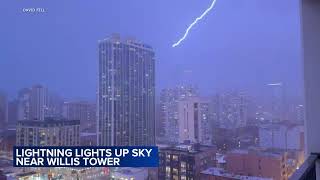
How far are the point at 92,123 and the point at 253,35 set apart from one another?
249 centimetres

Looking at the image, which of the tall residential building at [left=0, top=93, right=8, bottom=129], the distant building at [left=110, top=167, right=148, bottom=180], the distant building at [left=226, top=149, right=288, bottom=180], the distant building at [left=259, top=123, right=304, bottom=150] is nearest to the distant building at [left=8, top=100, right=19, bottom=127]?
the tall residential building at [left=0, top=93, right=8, bottom=129]

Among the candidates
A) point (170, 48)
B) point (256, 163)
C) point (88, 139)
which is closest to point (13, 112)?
point (88, 139)

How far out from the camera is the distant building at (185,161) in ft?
13.1

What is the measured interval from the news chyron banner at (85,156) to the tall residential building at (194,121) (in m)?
0.49

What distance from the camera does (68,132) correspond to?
421cm

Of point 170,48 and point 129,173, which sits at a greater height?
point 170,48

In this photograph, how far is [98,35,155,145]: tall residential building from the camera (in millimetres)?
4375

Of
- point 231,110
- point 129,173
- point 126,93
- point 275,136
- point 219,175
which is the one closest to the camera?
point 275,136

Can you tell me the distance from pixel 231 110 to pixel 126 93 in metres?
1.54

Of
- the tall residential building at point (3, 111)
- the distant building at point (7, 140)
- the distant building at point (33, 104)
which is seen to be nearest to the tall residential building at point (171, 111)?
the distant building at point (33, 104)

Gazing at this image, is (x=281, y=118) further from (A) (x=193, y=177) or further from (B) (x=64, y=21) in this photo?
(B) (x=64, y=21)

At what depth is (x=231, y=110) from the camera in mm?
3688

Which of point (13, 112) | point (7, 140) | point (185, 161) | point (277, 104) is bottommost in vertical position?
point (185, 161)

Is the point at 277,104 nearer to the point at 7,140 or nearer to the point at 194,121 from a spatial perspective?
the point at 194,121
